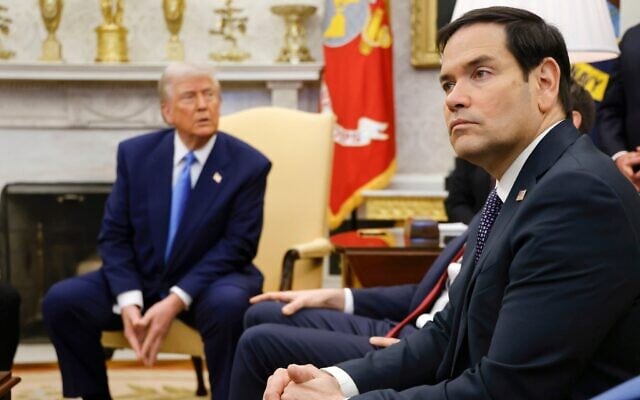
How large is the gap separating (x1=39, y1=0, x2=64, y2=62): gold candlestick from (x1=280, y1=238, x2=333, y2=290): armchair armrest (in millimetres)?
2421

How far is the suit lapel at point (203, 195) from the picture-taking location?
11.5 ft

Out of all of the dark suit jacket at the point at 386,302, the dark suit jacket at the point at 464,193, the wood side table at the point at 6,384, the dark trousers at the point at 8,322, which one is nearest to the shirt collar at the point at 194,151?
the dark trousers at the point at 8,322

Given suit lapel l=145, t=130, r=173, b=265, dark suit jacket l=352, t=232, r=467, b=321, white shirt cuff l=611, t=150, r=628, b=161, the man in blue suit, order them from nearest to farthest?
dark suit jacket l=352, t=232, r=467, b=321 < white shirt cuff l=611, t=150, r=628, b=161 < the man in blue suit < suit lapel l=145, t=130, r=173, b=265

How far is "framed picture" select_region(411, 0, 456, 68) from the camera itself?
546 cm

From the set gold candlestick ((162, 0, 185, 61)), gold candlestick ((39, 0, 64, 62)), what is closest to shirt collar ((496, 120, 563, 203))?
gold candlestick ((162, 0, 185, 61))

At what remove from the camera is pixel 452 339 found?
1714 mm

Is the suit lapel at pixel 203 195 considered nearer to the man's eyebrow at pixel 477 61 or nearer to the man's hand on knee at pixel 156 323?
the man's hand on knee at pixel 156 323

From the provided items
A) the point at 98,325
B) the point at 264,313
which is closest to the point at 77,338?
the point at 98,325

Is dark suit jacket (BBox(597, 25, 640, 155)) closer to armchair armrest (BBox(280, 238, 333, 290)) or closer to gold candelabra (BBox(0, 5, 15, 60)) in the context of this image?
armchair armrest (BBox(280, 238, 333, 290))

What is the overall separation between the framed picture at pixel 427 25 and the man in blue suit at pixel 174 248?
6.84ft

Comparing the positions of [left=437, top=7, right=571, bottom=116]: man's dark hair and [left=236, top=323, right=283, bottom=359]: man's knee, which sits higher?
[left=437, top=7, right=571, bottom=116]: man's dark hair

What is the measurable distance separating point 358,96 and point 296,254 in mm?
1912

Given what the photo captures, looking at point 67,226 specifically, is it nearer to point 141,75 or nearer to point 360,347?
point 141,75

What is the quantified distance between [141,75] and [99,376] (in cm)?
239
